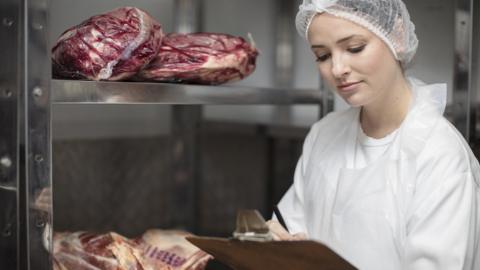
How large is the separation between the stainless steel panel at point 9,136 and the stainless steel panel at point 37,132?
0.06 ft

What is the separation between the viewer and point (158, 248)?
140 centimetres

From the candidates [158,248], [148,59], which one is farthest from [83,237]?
[148,59]

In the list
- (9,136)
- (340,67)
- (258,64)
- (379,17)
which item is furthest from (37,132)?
(258,64)

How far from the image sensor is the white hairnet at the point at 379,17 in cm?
113

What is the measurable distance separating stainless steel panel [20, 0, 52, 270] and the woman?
1.54 feet

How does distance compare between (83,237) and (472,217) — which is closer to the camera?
(472,217)

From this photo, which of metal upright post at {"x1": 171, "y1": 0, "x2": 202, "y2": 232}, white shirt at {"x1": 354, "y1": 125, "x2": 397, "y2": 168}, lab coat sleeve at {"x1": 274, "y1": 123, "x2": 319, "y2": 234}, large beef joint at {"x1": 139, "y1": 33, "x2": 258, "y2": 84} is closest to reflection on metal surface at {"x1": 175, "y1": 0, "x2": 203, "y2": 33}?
metal upright post at {"x1": 171, "y1": 0, "x2": 202, "y2": 232}

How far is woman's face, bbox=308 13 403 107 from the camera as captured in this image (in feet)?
3.70

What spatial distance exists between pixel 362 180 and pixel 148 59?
0.53m

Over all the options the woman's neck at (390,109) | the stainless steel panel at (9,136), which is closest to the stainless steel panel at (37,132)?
the stainless steel panel at (9,136)

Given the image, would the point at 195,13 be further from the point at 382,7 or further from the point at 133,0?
the point at 382,7

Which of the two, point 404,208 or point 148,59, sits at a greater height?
point 148,59

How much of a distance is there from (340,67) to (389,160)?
242 millimetres

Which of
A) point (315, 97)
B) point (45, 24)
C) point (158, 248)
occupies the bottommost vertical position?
point (158, 248)
